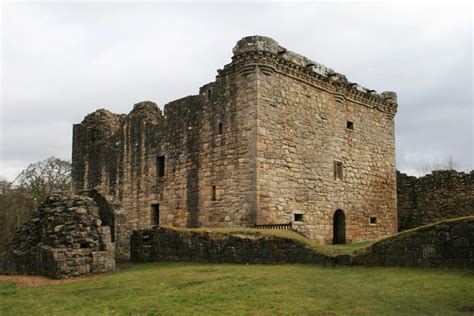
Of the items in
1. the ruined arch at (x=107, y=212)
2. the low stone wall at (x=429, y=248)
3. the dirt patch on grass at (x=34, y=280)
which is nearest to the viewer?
the low stone wall at (x=429, y=248)

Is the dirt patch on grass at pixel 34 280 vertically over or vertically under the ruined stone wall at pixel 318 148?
under

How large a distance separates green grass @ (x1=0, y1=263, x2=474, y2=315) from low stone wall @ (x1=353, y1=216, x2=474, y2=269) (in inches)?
13.1

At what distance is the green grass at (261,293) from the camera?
809 centimetres

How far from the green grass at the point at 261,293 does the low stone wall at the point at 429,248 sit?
33 cm

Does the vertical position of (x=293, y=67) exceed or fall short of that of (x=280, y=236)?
it exceeds it

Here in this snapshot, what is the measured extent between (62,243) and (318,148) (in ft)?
36.1

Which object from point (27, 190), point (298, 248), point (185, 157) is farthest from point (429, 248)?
point (27, 190)

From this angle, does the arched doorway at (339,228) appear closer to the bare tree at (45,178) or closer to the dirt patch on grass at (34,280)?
the dirt patch on grass at (34,280)

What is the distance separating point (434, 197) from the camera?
2598 centimetres

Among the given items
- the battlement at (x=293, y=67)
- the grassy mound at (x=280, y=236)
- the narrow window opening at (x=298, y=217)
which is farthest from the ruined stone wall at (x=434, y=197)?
the grassy mound at (x=280, y=236)

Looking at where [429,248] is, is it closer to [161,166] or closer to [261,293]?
[261,293]

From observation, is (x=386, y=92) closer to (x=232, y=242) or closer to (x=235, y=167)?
(x=235, y=167)

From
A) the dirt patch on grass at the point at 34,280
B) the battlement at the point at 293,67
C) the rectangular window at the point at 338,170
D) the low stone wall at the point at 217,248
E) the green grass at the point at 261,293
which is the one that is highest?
the battlement at the point at 293,67

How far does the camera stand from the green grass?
8.09 meters
